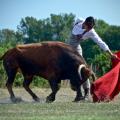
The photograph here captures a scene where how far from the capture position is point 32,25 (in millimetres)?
92375

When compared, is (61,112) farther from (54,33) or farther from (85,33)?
(54,33)

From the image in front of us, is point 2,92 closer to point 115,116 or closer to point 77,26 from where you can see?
point 77,26

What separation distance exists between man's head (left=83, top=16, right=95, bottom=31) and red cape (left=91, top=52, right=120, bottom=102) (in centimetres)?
129

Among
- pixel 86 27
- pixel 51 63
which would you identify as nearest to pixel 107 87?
pixel 51 63

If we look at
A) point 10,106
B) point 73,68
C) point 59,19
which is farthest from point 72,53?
point 59,19

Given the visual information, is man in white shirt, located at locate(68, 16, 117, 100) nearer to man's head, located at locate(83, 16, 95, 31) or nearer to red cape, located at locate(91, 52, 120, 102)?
man's head, located at locate(83, 16, 95, 31)

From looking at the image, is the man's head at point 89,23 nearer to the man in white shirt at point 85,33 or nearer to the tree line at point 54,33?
the man in white shirt at point 85,33

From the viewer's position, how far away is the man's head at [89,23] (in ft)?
55.1

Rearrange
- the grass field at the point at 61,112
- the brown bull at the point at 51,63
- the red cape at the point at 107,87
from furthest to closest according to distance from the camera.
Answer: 1. the brown bull at the point at 51,63
2. the red cape at the point at 107,87
3. the grass field at the point at 61,112

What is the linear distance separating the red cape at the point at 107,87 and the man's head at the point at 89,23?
1.29 meters

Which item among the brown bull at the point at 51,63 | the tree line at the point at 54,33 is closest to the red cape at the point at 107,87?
the brown bull at the point at 51,63

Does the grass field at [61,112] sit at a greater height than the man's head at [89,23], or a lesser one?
lesser

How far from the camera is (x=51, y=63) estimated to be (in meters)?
16.8

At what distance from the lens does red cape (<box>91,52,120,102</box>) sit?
16203mm
